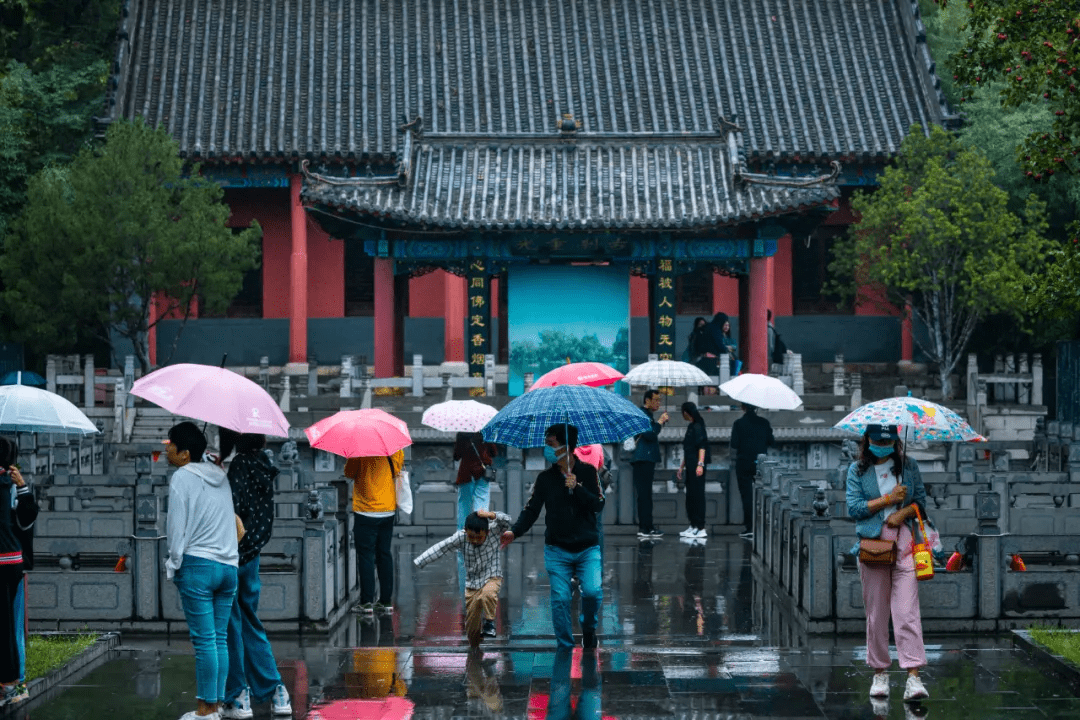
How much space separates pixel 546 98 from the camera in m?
29.8

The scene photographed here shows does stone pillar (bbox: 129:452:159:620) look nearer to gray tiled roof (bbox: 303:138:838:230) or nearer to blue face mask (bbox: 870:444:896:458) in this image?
blue face mask (bbox: 870:444:896:458)

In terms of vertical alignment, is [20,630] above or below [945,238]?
below

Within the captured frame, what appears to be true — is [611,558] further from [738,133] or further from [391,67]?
[391,67]

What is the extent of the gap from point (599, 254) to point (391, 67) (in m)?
9.37

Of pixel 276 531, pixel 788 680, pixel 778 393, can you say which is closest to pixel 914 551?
pixel 788 680

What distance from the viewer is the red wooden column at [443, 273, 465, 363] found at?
2856 centimetres

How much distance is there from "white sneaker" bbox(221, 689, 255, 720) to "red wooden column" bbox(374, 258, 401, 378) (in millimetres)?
14668

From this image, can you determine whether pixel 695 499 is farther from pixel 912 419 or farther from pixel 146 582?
pixel 912 419

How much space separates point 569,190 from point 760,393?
23.1ft

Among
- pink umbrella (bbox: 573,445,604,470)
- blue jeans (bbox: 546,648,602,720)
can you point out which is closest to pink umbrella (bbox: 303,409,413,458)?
pink umbrella (bbox: 573,445,604,470)

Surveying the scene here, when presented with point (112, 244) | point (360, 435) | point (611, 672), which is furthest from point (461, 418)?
point (112, 244)

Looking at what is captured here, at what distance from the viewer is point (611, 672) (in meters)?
10.1

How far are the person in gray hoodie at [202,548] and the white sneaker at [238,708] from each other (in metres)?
0.41

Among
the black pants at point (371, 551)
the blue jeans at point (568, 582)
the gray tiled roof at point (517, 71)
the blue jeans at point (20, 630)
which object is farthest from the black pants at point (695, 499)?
the gray tiled roof at point (517, 71)
